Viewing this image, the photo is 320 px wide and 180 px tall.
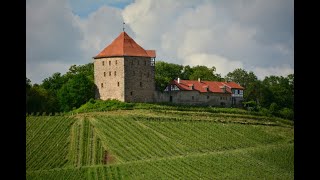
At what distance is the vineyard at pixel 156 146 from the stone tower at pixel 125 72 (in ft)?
15.8

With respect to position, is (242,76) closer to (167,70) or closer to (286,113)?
(167,70)

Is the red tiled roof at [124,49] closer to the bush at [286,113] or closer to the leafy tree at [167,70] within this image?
the leafy tree at [167,70]

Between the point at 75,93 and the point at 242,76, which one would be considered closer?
the point at 75,93

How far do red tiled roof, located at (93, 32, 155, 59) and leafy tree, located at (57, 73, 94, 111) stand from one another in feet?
10.6

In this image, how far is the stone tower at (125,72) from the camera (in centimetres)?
4581

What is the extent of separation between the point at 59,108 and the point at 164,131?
36.8 ft

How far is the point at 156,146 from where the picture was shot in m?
31.6

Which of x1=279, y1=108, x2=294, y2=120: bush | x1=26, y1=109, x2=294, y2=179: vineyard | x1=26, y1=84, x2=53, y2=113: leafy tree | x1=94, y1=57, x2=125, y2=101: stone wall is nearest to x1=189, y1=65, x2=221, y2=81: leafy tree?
x1=279, y1=108, x2=294, y2=120: bush

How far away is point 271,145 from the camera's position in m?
34.0

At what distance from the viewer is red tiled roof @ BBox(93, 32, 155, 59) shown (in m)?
47.2

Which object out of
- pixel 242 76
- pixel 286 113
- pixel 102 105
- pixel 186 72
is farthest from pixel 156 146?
pixel 242 76

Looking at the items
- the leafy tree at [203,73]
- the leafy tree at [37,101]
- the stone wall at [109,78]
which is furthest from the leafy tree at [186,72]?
the leafy tree at [37,101]

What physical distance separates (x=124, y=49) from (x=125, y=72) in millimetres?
2195
